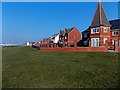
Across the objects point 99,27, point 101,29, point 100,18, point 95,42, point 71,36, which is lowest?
point 95,42

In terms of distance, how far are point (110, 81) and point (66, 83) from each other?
8.14ft

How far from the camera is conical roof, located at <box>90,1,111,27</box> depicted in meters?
29.4

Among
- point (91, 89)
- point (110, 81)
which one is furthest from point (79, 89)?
point (110, 81)

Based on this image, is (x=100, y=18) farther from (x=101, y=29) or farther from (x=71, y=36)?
(x=71, y=36)

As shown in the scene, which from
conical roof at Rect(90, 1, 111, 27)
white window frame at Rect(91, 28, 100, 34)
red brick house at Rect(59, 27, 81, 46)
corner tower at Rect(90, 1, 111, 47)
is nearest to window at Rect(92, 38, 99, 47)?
corner tower at Rect(90, 1, 111, 47)

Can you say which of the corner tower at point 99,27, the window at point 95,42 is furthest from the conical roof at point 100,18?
the window at point 95,42

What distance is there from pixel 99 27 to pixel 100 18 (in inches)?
105

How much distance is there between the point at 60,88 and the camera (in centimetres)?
527

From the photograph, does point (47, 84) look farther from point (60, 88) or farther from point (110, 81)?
point (110, 81)

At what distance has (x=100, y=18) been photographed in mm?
29703

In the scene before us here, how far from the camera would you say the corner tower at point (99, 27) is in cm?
2897

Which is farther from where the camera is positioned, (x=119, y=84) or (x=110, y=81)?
(x=110, y=81)

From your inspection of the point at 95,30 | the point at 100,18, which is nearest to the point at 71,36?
the point at 95,30

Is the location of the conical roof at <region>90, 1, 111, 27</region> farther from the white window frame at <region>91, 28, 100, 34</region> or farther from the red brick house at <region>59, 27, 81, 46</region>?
the red brick house at <region>59, 27, 81, 46</region>
